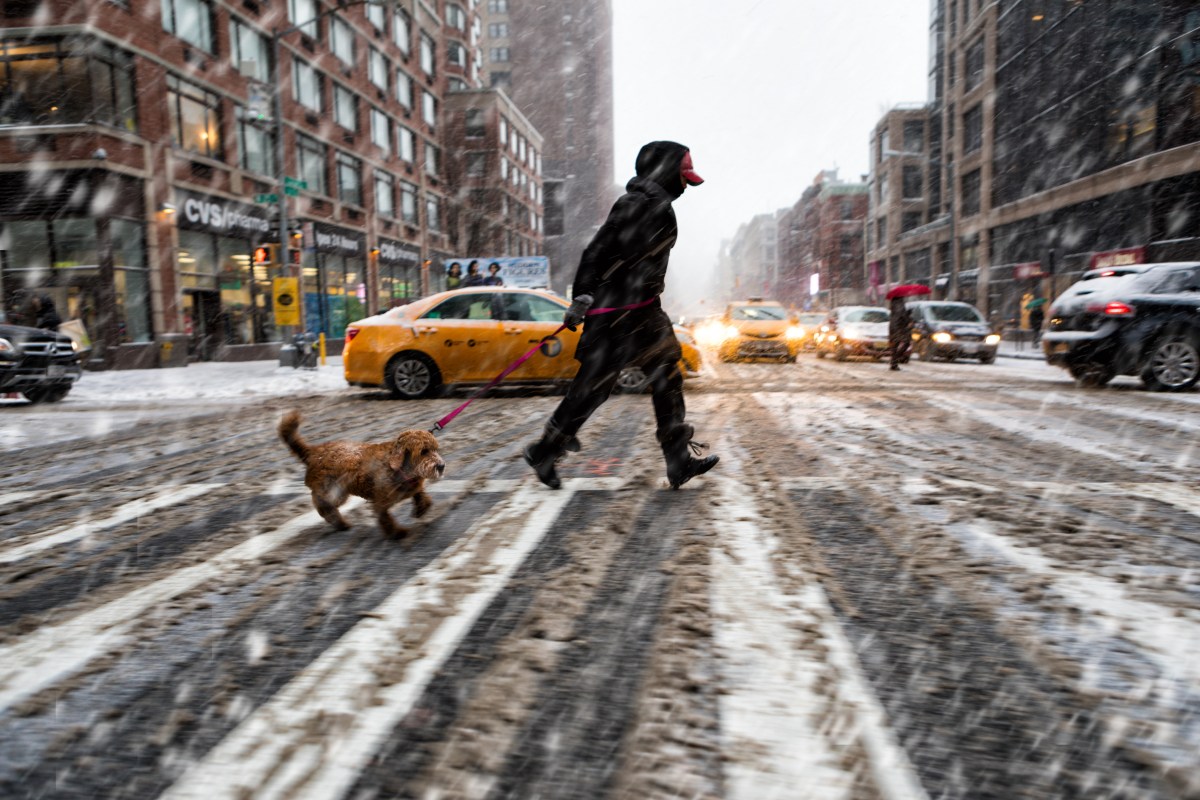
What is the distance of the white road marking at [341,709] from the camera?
69.1 inches

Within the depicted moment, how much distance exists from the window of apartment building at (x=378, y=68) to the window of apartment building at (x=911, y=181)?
42.5 metres

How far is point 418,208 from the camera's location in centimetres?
4619

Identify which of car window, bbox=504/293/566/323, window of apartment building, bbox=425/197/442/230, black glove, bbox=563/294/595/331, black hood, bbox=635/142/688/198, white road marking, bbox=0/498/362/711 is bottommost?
white road marking, bbox=0/498/362/711

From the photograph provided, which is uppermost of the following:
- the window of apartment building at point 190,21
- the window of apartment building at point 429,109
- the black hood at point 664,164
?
the window of apartment building at point 429,109

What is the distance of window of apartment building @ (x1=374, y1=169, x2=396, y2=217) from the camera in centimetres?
3959

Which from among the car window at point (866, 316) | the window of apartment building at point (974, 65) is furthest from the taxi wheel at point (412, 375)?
the window of apartment building at point (974, 65)

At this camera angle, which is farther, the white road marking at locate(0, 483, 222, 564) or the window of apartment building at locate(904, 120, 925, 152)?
the window of apartment building at locate(904, 120, 925, 152)

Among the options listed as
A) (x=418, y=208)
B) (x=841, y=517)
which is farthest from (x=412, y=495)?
(x=418, y=208)

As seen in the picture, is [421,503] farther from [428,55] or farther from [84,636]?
[428,55]

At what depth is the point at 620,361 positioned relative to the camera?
4629 millimetres

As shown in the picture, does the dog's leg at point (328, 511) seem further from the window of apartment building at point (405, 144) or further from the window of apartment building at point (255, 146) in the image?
the window of apartment building at point (405, 144)

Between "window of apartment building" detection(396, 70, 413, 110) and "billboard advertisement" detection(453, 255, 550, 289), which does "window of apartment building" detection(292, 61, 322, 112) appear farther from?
"billboard advertisement" detection(453, 255, 550, 289)

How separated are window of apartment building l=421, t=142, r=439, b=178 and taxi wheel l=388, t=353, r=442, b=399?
130 feet

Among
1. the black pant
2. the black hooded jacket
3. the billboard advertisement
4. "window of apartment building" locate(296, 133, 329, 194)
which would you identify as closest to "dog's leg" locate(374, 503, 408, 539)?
the black pant
